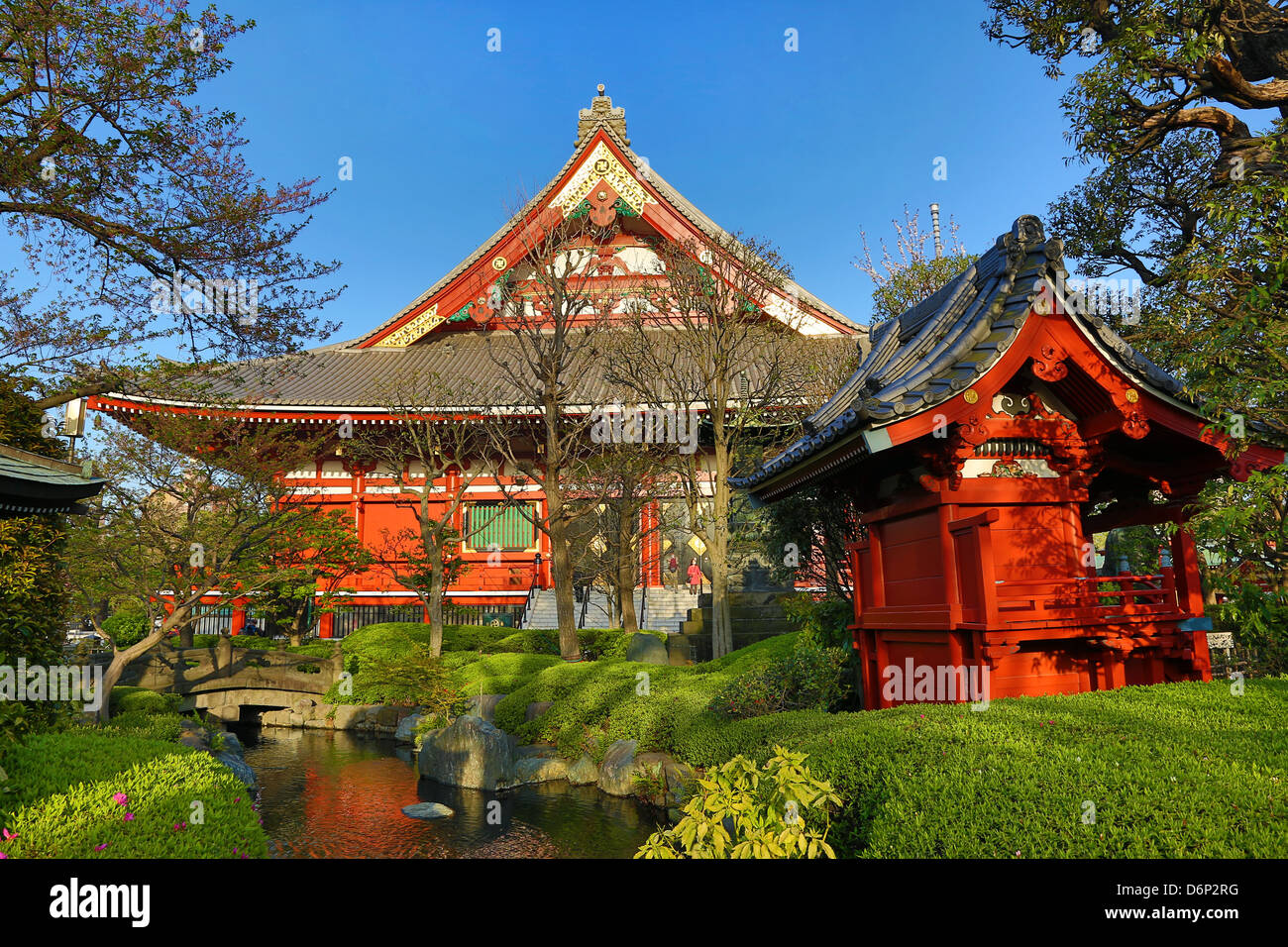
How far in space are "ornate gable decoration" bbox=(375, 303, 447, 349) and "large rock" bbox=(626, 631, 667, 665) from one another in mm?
13377

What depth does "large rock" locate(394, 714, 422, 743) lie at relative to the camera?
46.8 ft

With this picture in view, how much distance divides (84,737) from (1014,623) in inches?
386

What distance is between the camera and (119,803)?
6.28 metres

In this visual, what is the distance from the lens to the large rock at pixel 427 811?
959 centimetres

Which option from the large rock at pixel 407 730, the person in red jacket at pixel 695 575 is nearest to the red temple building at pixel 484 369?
the person in red jacket at pixel 695 575

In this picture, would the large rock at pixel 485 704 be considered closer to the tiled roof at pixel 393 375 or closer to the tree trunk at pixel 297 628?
the tiled roof at pixel 393 375

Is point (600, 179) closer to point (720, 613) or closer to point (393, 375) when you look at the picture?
point (393, 375)

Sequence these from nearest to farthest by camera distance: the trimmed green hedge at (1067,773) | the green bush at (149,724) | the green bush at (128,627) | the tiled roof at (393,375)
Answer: the trimmed green hedge at (1067,773) < the green bush at (149,724) < the green bush at (128,627) < the tiled roof at (393,375)

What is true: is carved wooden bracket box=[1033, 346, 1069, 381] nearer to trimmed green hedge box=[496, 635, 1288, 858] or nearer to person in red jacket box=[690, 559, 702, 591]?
trimmed green hedge box=[496, 635, 1288, 858]

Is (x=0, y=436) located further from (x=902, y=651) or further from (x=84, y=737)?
(x=902, y=651)

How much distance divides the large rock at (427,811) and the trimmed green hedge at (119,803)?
2538mm

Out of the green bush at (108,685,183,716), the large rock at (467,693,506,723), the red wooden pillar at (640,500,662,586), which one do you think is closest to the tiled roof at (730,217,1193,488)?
the large rock at (467,693,506,723)

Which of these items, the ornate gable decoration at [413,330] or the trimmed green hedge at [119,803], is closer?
the trimmed green hedge at [119,803]
